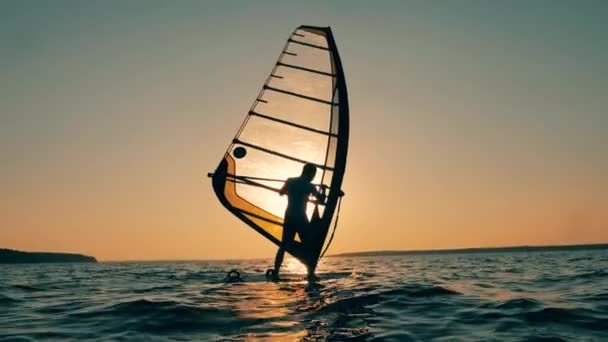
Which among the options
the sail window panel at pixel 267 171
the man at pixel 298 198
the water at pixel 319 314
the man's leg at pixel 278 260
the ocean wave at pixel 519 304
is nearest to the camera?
the water at pixel 319 314

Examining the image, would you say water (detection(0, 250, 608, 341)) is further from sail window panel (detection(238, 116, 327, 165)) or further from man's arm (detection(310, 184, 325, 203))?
sail window panel (detection(238, 116, 327, 165))

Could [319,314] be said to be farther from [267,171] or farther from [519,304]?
[267,171]

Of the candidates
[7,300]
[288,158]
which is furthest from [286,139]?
[7,300]

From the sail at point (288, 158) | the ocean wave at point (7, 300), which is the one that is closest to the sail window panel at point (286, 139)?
the sail at point (288, 158)

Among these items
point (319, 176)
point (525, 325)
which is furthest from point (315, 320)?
point (319, 176)

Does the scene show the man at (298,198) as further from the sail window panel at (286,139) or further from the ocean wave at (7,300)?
the ocean wave at (7,300)

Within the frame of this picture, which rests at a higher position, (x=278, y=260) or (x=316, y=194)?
(x=316, y=194)

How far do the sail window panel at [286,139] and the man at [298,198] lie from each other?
3.78 feet

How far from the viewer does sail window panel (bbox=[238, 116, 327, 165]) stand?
12508 millimetres

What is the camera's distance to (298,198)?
1127 cm

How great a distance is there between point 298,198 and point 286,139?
187cm

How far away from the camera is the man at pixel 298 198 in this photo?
1127 cm

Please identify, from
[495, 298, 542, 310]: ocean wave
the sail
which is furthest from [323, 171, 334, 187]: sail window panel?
[495, 298, 542, 310]: ocean wave

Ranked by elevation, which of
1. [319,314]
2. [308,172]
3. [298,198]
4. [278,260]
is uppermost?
[308,172]
